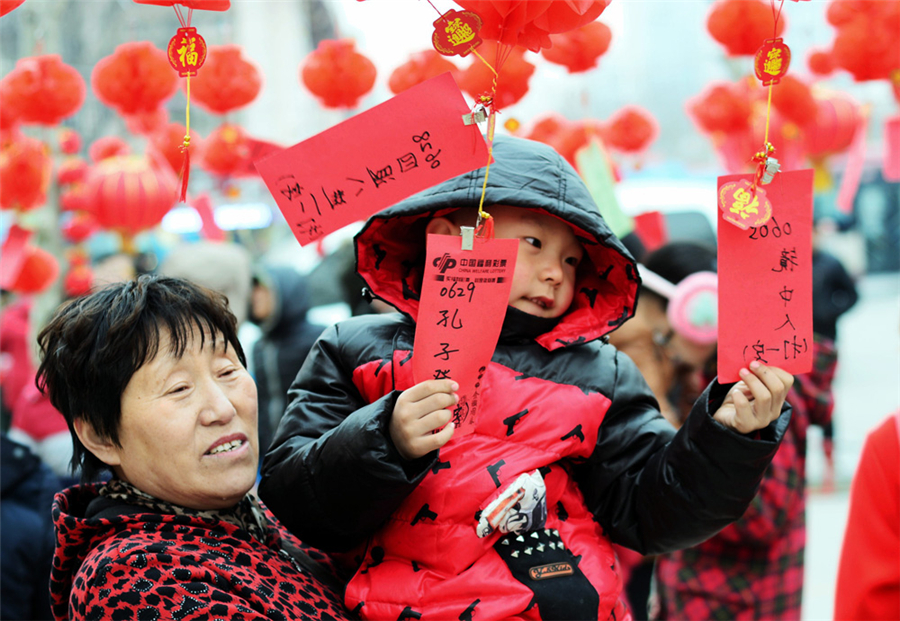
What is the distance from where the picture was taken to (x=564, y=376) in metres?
1.61

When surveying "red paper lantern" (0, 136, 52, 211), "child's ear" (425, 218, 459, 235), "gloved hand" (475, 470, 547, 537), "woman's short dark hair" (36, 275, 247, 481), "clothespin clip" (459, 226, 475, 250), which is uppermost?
"red paper lantern" (0, 136, 52, 211)

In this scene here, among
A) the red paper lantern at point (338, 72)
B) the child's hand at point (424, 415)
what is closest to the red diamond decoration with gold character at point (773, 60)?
the child's hand at point (424, 415)

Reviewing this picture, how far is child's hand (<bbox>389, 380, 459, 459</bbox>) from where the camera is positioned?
1267 mm

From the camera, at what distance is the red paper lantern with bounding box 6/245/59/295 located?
435 centimetres

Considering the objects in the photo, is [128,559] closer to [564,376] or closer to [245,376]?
[245,376]

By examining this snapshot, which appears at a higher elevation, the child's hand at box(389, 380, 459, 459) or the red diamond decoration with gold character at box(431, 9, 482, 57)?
the red diamond decoration with gold character at box(431, 9, 482, 57)

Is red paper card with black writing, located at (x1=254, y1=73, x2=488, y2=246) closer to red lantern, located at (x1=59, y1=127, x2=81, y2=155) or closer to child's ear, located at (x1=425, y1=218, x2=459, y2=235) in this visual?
child's ear, located at (x1=425, y1=218, x2=459, y2=235)

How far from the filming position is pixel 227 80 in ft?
11.8

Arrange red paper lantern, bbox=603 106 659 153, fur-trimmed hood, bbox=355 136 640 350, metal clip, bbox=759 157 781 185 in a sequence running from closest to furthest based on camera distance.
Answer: metal clip, bbox=759 157 781 185, fur-trimmed hood, bbox=355 136 640 350, red paper lantern, bbox=603 106 659 153

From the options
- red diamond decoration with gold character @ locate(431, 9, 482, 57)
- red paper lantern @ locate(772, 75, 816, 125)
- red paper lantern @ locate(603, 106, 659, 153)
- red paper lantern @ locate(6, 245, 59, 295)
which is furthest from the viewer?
red paper lantern @ locate(603, 106, 659, 153)

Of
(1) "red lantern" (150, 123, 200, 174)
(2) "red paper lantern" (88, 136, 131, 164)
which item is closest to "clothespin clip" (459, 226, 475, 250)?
(1) "red lantern" (150, 123, 200, 174)

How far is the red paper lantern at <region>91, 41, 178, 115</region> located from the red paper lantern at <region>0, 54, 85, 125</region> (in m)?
0.15

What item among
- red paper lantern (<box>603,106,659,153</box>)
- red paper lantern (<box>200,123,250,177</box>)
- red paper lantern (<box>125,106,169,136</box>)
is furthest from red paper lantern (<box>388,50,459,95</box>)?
red paper lantern (<box>603,106,659,153</box>)

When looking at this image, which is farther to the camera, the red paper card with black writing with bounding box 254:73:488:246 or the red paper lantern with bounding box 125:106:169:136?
the red paper lantern with bounding box 125:106:169:136
